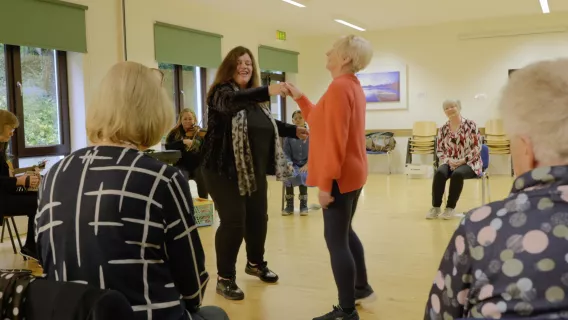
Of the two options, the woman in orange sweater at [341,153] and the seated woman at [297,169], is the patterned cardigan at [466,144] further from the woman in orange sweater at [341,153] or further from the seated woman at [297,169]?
the woman in orange sweater at [341,153]

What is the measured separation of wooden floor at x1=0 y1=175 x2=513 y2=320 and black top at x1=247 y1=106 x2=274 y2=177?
0.75 meters

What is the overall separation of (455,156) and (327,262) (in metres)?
2.40

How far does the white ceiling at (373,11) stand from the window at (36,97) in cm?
252

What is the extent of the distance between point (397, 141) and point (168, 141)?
600 cm

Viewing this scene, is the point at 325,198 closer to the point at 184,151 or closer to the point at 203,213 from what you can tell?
the point at 203,213

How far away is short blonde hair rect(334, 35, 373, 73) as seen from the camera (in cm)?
252

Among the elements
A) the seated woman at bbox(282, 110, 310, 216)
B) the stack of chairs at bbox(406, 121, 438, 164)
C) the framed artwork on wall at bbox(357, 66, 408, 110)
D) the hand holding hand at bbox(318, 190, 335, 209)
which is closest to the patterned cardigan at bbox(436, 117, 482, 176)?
the seated woman at bbox(282, 110, 310, 216)

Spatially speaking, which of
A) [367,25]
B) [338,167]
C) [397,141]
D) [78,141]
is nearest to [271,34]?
[367,25]

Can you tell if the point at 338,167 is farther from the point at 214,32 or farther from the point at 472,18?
the point at 472,18

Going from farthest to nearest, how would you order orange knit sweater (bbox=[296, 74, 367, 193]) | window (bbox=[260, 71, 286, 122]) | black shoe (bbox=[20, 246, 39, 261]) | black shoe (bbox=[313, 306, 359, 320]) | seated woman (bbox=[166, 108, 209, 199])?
window (bbox=[260, 71, 286, 122])
seated woman (bbox=[166, 108, 209, 199])
black shoe (bbox=[20, 246, 39, 261])
black shoe (bbox=[313, 306, 359, 320])
orange knit sweater (bbox=[296, 74, 367, 193])

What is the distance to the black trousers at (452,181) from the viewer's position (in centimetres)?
559

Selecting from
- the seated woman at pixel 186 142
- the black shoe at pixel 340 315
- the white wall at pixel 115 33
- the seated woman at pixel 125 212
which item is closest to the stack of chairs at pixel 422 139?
the white wall at pixel 115 33

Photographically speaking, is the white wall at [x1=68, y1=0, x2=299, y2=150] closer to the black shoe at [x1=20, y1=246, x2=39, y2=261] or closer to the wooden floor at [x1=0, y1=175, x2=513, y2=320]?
the black shoe at [x1=20, y1=246, x2=39, y2=261]

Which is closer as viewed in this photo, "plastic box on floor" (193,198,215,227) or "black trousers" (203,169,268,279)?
"black trousers" (203,169,268,279)
